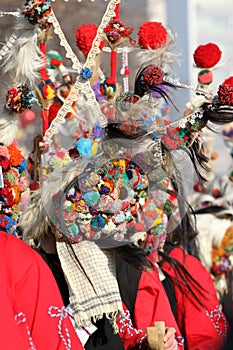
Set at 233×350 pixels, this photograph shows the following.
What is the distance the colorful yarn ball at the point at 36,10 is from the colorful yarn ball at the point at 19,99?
0.76ft

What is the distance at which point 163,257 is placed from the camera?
323cm

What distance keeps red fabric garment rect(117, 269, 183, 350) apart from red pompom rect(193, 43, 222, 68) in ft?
3.02

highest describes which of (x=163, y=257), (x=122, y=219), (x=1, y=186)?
(x=1, y=186)

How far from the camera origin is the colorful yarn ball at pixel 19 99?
2521mm

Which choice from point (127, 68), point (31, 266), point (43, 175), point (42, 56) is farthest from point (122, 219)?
point (127, 68)

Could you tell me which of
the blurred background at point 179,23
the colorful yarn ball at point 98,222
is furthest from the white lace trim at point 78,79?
the colorful yarn ball at point 98,222

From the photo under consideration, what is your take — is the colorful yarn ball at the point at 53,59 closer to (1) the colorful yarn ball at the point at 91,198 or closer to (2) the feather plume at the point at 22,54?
(2) the feather plume at the point at 22,54

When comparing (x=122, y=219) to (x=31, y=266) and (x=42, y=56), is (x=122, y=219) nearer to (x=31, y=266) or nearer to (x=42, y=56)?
(x=31, y=266)

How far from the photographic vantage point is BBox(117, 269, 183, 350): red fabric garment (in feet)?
8.85

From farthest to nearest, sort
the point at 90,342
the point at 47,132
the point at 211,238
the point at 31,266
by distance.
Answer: the point at 211,238 → the point at 47,132 → the point at 90,342 → the point at 31,266

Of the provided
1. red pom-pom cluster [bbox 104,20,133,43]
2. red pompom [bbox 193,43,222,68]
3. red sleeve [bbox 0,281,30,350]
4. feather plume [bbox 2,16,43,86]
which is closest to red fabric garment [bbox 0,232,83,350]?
red sleeve [bbox 0,281,30,350]

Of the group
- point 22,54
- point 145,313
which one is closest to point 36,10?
point 22,54

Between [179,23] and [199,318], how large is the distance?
14.0 feet

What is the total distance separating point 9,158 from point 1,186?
0.55ft
